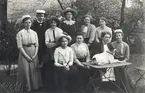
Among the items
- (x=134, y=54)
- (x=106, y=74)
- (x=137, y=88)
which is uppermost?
(x=134, y=54)

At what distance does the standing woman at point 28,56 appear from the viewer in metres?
3.62

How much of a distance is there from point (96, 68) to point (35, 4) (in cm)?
144

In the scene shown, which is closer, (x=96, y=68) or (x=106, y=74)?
(x=96, y=68)

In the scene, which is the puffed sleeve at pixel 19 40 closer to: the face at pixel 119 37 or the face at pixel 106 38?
the face at pixel 106 38

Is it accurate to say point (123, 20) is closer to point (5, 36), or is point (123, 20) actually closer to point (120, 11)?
point (120, 11)

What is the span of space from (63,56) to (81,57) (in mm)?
329

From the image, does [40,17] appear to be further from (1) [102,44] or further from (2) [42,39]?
(1) [102,44]

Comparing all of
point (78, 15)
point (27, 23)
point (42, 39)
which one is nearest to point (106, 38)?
point (78, 15)

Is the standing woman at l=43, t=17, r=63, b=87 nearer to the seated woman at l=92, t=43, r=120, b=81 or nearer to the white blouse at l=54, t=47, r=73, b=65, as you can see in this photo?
the white blouse at l=54, t=47, r=73, b=65

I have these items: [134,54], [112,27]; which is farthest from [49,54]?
[134,54]

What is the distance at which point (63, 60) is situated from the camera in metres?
3.59

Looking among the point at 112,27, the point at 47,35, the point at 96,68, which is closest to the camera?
the point at 96,68

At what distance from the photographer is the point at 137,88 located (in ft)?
12.6

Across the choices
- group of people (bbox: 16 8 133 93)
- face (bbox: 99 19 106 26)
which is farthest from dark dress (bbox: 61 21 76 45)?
face (bbox: 99 19 106 26)
